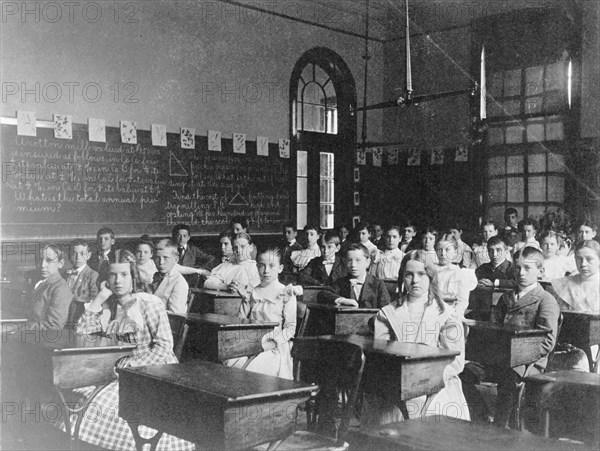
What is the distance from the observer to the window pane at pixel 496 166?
347 inches

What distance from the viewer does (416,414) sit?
276 centimetres

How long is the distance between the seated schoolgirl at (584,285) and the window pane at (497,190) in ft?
15.3

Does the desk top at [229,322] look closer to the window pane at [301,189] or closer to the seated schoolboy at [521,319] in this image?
the seated schoolboy at [521,319]

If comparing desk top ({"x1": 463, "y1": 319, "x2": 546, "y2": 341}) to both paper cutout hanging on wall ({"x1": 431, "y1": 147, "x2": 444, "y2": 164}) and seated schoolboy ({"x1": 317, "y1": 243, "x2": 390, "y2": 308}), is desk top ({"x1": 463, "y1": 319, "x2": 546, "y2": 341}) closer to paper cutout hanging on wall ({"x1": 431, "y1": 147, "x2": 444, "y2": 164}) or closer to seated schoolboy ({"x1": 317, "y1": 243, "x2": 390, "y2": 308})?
seated schoolboy ({"x1": 317, "y1": 243, "x2": 390, "y2": 308})

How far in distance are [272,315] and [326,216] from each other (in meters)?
5.57

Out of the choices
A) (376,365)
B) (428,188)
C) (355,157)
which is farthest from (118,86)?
(376,365)

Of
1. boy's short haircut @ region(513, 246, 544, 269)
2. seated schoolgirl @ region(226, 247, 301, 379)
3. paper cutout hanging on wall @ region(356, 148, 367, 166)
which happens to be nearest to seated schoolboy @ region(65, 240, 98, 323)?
seated schoolgirl @ region(226, 247, 301, 379)

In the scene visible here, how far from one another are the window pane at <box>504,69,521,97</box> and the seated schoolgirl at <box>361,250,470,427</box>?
6120mm

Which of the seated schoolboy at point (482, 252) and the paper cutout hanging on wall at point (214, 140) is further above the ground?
the paper cutout hanging on wall at point (214, 140)

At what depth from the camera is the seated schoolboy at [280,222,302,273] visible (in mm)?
6923

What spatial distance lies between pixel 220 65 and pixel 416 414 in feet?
19.7

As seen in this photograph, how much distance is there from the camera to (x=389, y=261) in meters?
6.54

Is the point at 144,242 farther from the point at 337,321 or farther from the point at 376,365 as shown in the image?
the point at 376,365

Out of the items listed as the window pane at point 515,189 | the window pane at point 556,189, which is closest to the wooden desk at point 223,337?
the window pane at point 556,189
